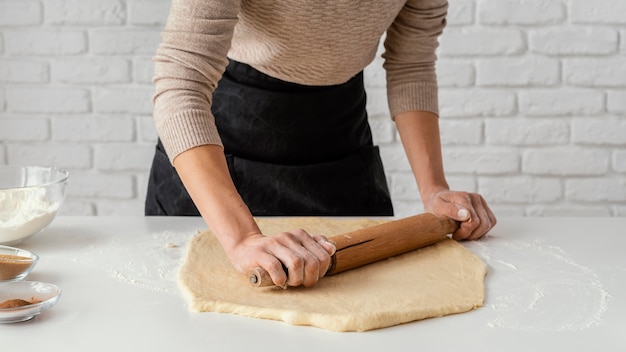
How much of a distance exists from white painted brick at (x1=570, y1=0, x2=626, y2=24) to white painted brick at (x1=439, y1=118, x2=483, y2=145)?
0.41 meters

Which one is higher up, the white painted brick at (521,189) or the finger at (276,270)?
the finger at (276,270)

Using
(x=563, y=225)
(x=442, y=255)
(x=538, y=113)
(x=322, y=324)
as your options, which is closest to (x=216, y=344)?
(x=322, y=324)

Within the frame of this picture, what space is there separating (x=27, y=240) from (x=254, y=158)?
1.55 ft

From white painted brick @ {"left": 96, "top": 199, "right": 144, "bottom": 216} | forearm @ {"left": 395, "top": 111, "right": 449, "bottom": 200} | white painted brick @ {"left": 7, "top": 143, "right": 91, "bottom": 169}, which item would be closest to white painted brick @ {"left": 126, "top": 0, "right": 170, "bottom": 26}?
white painted brick @ {"left": 7, "top": 143, "right": 91, "bottom": 169}

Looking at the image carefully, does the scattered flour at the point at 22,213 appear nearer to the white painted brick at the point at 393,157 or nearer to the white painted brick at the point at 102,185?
the white painted brick at the point at 102,185

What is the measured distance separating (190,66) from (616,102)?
1493 millimetres

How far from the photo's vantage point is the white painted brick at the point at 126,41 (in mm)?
2225

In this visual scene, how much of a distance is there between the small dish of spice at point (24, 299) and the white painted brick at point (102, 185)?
4.48 feet

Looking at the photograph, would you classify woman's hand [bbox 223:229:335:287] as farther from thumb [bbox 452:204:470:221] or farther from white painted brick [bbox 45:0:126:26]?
white painted brick [bbox 45:0:126:26]

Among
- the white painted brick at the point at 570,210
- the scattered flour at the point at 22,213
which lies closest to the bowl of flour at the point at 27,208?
the scattered flour at the point at 22,213

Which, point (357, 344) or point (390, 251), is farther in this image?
point (390, 251)

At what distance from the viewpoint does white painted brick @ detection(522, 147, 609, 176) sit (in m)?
2.25

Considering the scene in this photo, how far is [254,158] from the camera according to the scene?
5.10ft

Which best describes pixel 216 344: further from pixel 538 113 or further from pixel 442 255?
pixel 538 113
